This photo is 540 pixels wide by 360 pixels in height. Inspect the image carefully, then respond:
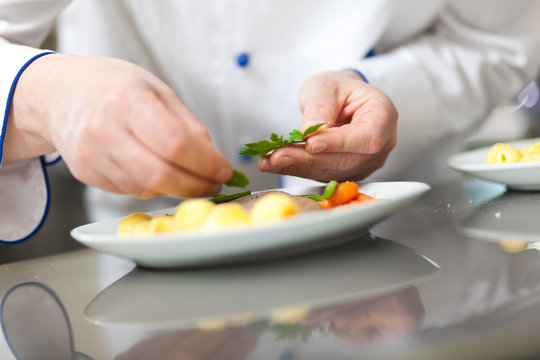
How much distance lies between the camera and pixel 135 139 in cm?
61

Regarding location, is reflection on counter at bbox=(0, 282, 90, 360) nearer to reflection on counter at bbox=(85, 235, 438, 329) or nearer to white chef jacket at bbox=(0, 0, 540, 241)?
reflection on counter at bbox=(85, 235, 438, 329)

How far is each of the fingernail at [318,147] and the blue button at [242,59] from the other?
1.92 ft

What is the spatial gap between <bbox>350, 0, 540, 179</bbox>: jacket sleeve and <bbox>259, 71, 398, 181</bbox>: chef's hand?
0.92 feet

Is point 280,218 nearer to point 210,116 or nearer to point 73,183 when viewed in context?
point 210,116

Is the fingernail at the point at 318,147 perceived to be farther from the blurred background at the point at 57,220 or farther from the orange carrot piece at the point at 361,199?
the blurred background at the point at 57,220

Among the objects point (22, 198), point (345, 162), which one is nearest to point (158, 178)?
point (345, 162)

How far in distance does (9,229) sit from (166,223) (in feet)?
1.57

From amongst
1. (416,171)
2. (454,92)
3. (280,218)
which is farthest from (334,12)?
(280,218)

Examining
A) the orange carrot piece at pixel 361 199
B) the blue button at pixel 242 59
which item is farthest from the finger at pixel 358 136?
the blue button at pixel 242 59

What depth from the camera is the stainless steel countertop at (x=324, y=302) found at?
387 mm

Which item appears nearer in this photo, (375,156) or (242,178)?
(242,178)

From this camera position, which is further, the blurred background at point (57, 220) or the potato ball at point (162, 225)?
the blurred background at point (57, 220)

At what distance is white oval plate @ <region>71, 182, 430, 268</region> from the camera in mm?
511

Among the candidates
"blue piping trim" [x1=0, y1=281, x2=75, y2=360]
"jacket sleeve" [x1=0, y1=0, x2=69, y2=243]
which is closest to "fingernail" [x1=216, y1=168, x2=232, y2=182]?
"blue piping trim" [x1=0, y1=281, x2=75, y2=360]
